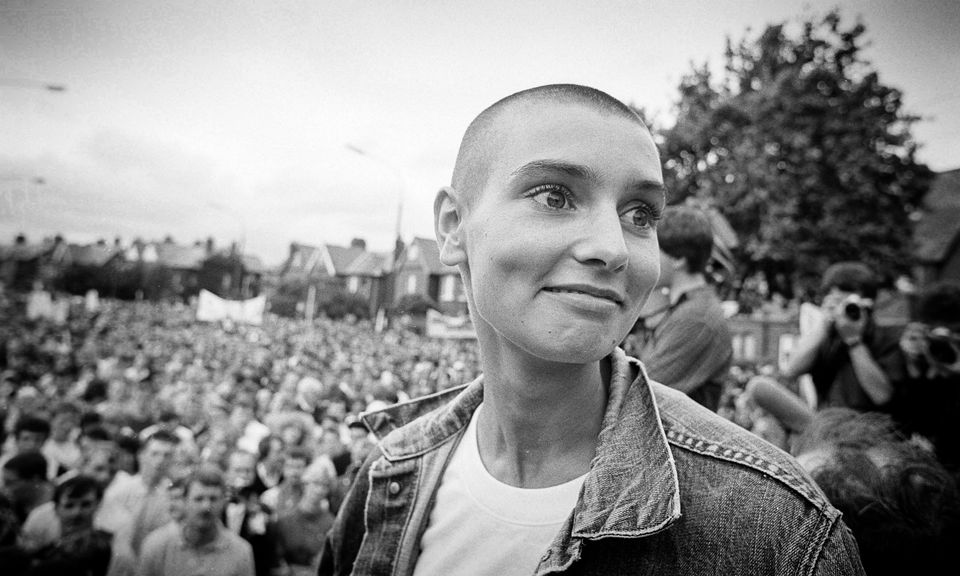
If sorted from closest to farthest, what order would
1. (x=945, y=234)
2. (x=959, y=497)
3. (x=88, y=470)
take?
(x=959, y=497) < (x=88, y=470) < (x=945, y=234)

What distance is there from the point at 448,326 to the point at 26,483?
157 inches

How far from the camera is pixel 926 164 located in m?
15.5

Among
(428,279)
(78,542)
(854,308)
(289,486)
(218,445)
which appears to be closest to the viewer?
(854,308)

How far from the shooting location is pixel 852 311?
273 cm

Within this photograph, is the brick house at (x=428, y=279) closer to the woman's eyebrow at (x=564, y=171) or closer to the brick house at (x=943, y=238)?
the woman's eyebrow at (x=564, y=171)

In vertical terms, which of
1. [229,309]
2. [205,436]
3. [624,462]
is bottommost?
[205,436]

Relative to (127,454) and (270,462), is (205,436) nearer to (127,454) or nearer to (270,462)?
(127,454)

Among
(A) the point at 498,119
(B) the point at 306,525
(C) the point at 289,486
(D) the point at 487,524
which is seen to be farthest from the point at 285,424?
(A) the point at 498,119

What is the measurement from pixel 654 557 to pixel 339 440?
4497 millimetres

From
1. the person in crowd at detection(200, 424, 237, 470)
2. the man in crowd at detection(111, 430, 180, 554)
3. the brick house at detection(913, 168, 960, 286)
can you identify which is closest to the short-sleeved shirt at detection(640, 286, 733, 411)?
the man in crowd at detection(111, 430, 180, 554)

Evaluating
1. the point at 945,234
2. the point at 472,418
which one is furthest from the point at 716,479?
the point at 945,234

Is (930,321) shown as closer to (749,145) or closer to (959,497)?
(959,497)

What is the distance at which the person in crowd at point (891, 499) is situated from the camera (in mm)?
1335

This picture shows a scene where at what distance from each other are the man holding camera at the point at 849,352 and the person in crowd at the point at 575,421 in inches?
75.5
